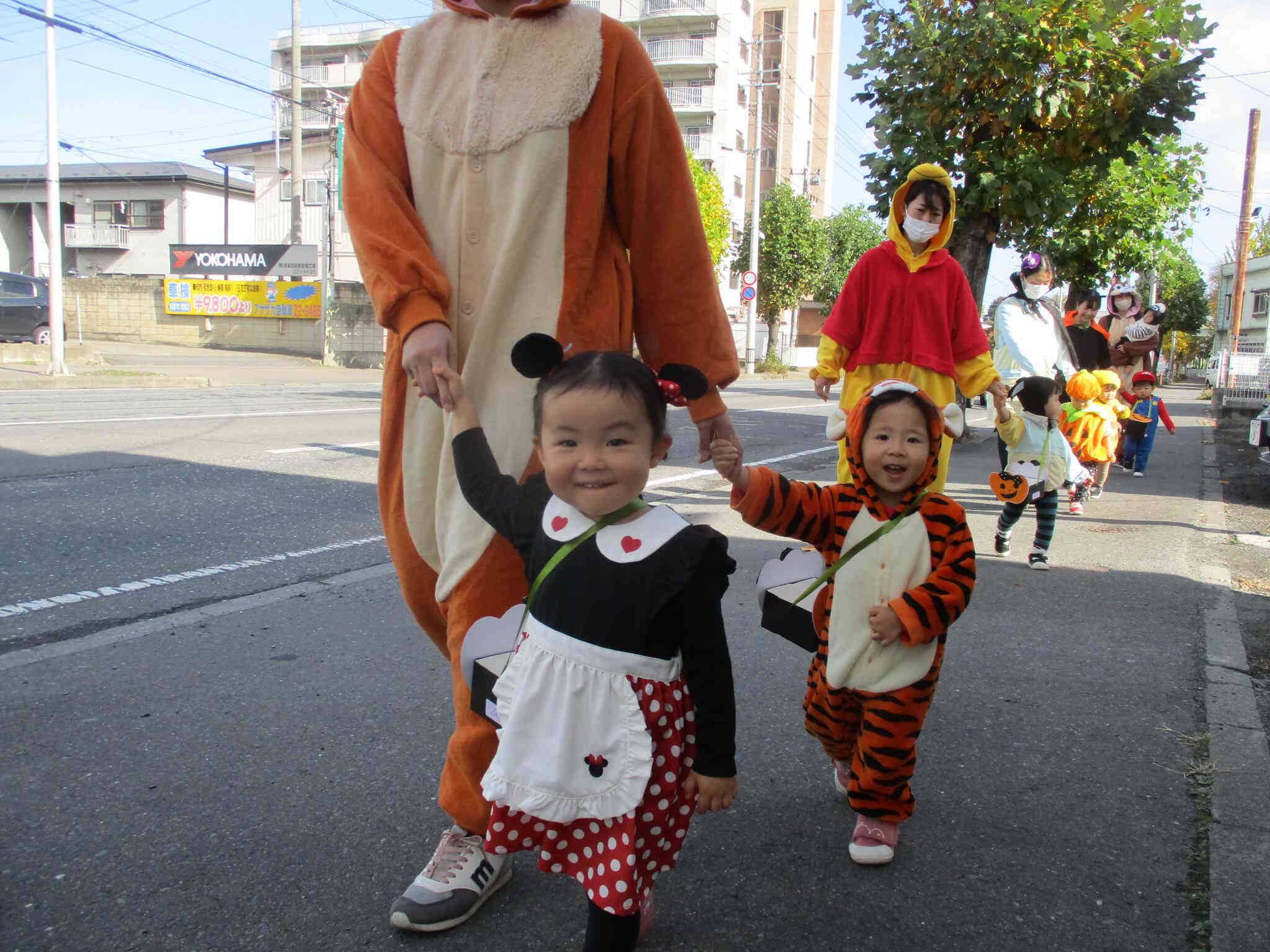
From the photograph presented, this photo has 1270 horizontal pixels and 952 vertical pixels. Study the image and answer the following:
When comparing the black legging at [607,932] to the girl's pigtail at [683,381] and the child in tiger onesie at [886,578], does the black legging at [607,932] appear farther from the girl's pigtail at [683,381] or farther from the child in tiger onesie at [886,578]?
the girl's pigtail at [683,381]

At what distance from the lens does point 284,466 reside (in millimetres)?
8195

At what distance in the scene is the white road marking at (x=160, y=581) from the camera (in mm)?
4168

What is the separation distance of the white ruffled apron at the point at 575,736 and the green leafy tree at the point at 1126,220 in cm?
1237

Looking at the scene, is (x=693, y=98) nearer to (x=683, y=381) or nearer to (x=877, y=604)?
(x=877, y=604)

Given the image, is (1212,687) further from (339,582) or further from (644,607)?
(339,582)

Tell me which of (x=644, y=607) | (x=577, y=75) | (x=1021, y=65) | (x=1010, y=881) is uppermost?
(x=1021, y=65)

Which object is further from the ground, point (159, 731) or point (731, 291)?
point (731, 291)

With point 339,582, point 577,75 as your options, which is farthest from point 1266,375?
point 577,75

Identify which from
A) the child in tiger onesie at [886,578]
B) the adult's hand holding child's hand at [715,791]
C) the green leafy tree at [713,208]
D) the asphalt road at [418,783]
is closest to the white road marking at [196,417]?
the asphalt road at [418,783]

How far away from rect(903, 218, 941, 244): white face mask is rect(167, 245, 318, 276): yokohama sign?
97.5 feet

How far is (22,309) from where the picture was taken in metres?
23.7

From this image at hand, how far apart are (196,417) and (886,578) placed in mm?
10782

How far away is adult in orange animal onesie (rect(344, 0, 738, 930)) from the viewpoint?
196 centimetres

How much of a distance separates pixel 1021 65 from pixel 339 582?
7.44 meters
